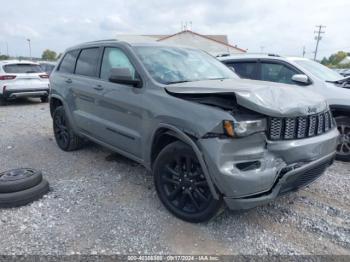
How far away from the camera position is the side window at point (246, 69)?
20.4 feet

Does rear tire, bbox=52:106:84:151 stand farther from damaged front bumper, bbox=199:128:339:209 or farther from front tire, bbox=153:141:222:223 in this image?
damaged front bumper, bbox=199:128:339:209

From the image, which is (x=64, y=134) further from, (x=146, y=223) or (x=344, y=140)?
(x=344, y=140)

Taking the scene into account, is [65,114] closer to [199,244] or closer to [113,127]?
[113,127]

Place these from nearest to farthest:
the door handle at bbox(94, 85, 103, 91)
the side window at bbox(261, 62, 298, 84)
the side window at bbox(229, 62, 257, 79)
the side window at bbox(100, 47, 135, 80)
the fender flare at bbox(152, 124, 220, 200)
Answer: the fender flare at bbox(152, 124, 220, 200), the side window at bbox(100, 47, 135, 80), the door handle at bbox(94, 85, 103, 91), the side window at bbox(261, 62, 298, 84), the side window at bbox(229, 62, 257, 79)

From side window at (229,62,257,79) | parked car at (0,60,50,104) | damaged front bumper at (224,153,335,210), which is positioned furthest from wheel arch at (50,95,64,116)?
parked car at (0,60,50,104)

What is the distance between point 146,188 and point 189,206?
957 mm

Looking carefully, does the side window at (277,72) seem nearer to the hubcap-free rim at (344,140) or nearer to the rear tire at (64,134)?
the hubcap-free rim at (344,140)

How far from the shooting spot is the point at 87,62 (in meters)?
4.90

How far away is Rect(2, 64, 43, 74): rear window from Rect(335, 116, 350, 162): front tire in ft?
35.4

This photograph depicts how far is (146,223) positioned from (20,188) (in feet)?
4.99

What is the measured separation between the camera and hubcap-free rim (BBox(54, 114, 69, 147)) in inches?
220

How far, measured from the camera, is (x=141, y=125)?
363 cm

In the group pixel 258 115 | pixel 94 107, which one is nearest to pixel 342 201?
pixel 258 115

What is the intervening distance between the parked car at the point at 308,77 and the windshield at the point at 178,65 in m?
1.77
